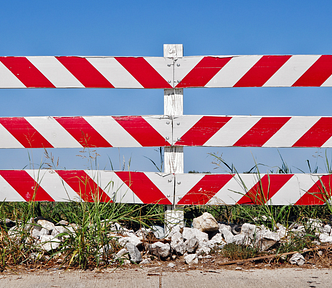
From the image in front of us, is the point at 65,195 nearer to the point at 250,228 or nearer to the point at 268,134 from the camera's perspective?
the point at 250,228

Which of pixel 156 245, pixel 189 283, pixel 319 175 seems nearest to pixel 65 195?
pixel 156 245

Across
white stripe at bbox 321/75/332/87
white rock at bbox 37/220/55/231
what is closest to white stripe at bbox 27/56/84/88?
white rock at bbox 37/220/55/231

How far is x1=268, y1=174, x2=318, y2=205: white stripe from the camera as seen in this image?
3938 mm

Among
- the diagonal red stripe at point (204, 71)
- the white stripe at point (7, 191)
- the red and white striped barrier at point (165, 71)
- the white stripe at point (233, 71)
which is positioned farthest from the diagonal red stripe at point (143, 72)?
the white stripe at point (7, 191)

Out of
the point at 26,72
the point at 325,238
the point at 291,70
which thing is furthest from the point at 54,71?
the point at 325,238

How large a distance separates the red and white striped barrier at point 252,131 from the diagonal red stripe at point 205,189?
14.7 inches

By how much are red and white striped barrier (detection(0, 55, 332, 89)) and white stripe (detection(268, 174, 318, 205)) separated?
42.4 inches

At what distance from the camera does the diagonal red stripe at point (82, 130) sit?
385 centimetres

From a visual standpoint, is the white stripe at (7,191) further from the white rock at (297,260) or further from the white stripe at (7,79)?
the white rock at (297,260)

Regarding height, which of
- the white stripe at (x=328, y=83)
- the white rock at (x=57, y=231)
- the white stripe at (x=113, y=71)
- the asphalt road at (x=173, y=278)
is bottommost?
the asphalt road at (x=173, y=278)

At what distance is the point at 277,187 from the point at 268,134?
620 mm

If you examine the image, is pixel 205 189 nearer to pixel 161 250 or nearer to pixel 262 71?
pixel 161 250

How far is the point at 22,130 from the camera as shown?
3.91 metres

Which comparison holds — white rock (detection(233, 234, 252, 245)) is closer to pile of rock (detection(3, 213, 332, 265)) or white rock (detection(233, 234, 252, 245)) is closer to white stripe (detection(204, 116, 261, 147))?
pile of rock (detection(3, 213, 332, 265))
